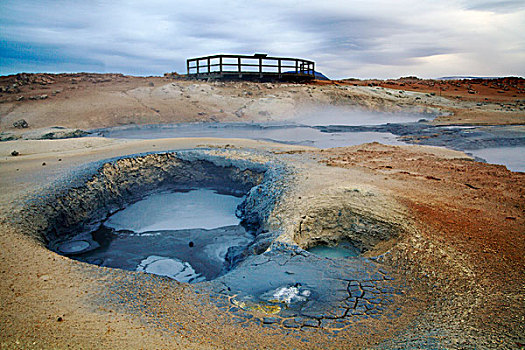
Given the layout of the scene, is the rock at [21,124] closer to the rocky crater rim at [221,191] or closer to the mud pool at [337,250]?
the rocky crater rim at [221,191]

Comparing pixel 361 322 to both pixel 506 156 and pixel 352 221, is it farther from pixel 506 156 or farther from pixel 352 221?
pixel 506 156

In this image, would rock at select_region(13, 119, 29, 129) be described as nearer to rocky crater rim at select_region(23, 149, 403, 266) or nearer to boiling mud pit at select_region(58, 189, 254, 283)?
rocky crater rim at select_region(23, 149, 403, 266)

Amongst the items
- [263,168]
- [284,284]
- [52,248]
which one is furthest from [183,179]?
[284,284]

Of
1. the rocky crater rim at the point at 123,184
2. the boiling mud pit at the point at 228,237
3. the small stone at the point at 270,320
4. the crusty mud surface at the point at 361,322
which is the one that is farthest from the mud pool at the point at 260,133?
the small stone at the point at 270,320

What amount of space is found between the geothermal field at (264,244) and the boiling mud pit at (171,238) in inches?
1.6

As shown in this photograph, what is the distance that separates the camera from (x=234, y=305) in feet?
10.6

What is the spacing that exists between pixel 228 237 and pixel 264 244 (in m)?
1.58

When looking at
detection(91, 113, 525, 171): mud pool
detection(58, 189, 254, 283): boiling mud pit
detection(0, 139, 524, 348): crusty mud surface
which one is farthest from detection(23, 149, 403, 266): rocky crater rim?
detection(91, 113, 525, 171): mud pool

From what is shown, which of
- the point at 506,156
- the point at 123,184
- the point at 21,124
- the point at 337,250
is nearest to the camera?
the point at 337,250

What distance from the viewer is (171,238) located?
610 centimetres

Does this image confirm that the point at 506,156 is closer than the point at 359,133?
Yes

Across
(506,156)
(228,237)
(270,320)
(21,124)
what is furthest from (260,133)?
(270,320)

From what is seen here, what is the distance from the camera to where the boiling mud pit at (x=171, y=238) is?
5203mm

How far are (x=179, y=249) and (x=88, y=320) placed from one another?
9.76 feet
